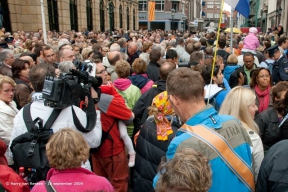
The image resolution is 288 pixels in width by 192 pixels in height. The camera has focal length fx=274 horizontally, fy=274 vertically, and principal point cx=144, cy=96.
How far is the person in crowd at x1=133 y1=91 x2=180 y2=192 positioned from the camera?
2793 millimetres

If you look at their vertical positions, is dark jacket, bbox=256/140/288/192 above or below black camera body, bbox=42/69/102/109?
below

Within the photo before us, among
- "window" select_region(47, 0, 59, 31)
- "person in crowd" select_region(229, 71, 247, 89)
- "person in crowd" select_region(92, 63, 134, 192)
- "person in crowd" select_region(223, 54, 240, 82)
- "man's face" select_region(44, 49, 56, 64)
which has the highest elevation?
"window" select_region(47, 0, 59, 31)

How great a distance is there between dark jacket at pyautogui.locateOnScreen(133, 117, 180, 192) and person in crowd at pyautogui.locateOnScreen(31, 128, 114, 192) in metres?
0.91

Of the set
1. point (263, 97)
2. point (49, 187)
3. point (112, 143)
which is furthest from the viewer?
point (263, 97)

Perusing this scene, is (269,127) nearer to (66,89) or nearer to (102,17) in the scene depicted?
(66,89)

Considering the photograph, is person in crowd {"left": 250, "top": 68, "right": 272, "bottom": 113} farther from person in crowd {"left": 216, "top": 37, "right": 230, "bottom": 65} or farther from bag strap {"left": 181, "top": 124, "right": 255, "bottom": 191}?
person in crowd {"left": 216, "top": 37, "right": 230, "bottom": 65}

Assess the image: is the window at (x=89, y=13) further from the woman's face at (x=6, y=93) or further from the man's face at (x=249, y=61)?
the woman's face at (x=6, y=93)

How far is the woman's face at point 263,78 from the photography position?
4.13 metres

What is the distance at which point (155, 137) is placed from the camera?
2836 mm

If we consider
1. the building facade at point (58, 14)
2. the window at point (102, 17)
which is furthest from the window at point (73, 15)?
the window at point (102, 17)

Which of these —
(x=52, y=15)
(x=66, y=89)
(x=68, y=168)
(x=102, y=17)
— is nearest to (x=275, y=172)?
(x=68, y=168)

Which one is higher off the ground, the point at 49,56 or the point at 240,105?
the point at 49,56

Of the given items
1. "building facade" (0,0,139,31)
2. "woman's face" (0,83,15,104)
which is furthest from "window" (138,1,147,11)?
"woman's face" (0,83,15,104)

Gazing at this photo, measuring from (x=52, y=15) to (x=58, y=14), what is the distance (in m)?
0.82
